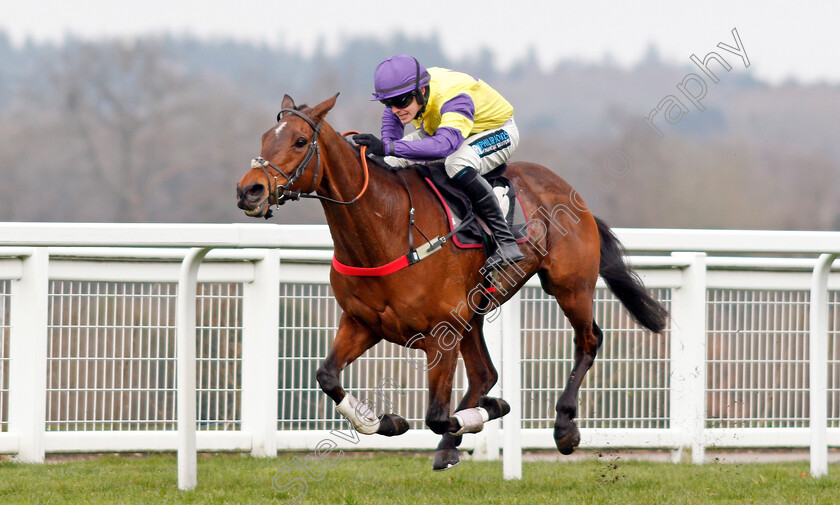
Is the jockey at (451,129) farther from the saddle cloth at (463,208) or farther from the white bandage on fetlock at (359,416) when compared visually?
the white bandage on fetlock at (359,416)

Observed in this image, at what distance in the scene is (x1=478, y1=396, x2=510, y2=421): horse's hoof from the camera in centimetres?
488

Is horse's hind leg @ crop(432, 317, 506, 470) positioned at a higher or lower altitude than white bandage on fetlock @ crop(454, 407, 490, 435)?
higher

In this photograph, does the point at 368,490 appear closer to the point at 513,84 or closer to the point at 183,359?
the point at 183,359

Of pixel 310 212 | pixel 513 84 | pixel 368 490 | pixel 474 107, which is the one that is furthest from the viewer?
pixel 513 84

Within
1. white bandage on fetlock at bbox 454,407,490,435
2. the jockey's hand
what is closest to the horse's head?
the jockey's hand

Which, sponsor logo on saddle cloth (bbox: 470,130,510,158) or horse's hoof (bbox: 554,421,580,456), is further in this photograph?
horse's hoof (bbox: 554,421,580,456)

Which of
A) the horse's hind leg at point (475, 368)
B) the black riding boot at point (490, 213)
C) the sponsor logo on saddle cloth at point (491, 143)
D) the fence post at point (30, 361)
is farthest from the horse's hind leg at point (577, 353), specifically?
the fence post at point (30, 361)

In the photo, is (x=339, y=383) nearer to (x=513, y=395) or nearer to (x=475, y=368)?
(x=475, y=368)

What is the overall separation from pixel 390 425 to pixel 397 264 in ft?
2.49

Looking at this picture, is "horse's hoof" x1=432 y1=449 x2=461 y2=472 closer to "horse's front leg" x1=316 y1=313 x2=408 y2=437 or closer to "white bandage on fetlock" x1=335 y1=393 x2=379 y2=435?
"horse's front leg" x1=316 y1=313 x2=408 y2=437

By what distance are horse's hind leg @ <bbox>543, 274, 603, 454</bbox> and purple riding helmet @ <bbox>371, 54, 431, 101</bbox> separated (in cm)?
145

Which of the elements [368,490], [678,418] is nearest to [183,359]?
[368,490]

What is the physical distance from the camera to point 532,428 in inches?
259

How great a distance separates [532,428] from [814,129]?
29.2 m
